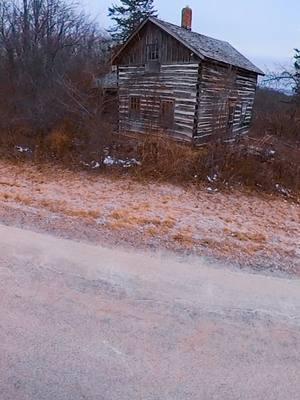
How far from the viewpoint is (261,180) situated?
467 inches

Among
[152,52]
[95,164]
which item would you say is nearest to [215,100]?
[152,52]

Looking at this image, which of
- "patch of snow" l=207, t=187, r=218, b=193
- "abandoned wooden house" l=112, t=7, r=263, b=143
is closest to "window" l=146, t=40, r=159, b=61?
"abandoned wooden house" l=112, t=7, r=263, b=143

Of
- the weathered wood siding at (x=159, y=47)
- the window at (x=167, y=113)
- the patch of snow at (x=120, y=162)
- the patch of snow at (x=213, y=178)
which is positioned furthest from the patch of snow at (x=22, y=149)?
the patch of snow at (x=213, y=178)

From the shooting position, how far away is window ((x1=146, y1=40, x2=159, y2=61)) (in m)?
15.2

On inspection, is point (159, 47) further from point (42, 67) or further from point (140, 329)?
point (140, 329)

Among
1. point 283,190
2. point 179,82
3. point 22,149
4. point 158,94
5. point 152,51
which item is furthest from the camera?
point 158,94

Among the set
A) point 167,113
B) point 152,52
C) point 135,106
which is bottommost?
point 167,113

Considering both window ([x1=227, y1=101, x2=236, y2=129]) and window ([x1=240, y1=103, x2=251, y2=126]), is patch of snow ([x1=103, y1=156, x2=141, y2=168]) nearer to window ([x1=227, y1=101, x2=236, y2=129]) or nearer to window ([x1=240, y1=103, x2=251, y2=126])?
window ([x1=227, y1=101, x2=236, y2=129])

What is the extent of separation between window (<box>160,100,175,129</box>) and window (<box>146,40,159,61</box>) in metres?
1.89

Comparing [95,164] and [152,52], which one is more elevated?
[152,52]

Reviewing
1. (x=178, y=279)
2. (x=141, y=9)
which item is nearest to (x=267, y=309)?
(x=178, y=279)

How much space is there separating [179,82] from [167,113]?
145 centimetres

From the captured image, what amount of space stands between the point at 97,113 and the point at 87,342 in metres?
13.4

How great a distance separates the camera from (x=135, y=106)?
16766 mm
